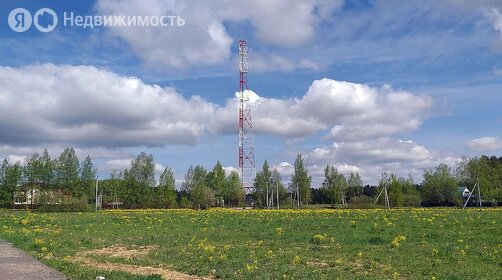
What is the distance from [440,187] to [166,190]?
5575 cm

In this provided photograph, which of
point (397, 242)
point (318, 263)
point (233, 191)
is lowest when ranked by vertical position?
point (318, 263)

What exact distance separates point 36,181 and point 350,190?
73.1 meters

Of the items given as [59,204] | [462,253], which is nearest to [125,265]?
[462,253]

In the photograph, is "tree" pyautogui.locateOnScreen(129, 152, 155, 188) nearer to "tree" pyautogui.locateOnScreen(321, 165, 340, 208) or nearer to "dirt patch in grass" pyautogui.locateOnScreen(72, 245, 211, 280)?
"tree" pyautogui.locateOnScreen(321, 165, 340, 208)

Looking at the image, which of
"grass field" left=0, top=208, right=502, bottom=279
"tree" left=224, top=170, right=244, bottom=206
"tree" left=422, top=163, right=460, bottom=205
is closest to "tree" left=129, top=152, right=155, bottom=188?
"tree" left=224, top=170, right=244, bottom=206

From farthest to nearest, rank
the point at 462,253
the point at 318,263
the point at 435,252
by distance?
the point at 435,252 < the point at 462,253 < the point at 318,263

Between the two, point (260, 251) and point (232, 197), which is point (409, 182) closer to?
point (232, 197)

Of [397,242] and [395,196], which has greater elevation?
[395,196]

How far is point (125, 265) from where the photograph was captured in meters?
15.0

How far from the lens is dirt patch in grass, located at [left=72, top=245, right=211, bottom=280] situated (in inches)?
514

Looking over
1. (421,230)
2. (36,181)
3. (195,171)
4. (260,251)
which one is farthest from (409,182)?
(260,251)

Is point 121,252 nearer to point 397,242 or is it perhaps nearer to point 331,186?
point 397,242

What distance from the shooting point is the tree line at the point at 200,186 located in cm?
8488

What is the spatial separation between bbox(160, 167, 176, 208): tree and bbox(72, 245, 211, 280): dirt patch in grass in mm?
74941
